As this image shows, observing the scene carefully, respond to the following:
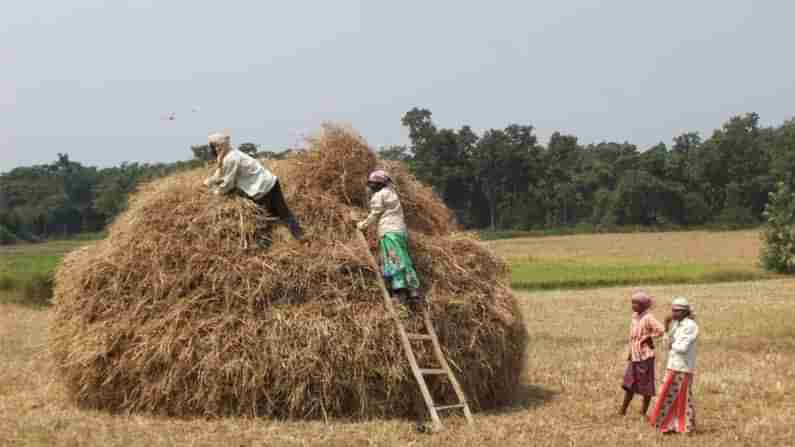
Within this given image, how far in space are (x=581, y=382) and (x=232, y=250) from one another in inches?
215

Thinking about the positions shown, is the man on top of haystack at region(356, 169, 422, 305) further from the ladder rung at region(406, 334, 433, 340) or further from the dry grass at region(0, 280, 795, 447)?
the dry grass at region(0, 280, 795, 447)

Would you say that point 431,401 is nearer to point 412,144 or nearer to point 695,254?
point 695,254

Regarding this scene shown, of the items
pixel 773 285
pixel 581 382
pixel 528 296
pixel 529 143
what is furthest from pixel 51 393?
pixel 529 143

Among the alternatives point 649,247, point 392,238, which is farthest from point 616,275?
point 392,238

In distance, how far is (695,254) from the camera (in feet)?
164

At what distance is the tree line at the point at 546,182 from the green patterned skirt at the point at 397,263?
6030 cm

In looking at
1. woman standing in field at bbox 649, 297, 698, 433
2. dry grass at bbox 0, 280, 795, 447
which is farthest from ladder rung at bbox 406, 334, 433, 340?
woman standing in field at bbox 649, 297, 698, 433

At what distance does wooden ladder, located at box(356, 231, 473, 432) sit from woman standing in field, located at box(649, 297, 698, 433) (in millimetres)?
2055

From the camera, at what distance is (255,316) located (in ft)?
31.1

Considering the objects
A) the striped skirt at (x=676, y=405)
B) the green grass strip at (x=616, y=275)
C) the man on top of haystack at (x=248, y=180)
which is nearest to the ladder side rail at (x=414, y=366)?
the man on top of haystack at (x=248, y=180)

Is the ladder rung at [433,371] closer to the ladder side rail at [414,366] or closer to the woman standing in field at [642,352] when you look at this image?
the ladder side rail at [414,366]

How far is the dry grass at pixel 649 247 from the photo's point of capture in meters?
47.1

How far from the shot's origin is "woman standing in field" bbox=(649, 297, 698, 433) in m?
9.34

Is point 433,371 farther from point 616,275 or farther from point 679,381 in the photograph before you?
point 616,275
